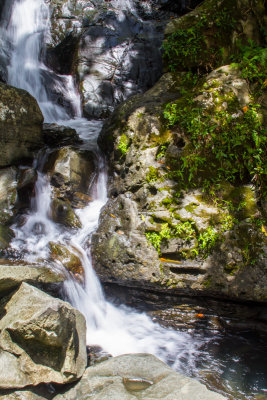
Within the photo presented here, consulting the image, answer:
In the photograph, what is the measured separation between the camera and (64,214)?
5703 millimetres

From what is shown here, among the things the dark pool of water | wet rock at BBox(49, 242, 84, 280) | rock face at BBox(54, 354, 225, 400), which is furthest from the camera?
wet rock at BBox(49, 242, 84, 280)

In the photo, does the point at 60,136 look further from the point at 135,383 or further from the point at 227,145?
the point at 135,383

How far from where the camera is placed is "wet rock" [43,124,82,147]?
6859 millimetres

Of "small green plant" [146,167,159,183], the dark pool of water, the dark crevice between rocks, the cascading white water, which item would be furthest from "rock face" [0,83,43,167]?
the dark crevice between rocks

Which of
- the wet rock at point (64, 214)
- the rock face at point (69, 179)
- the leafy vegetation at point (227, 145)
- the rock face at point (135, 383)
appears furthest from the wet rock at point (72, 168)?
the rock face at point (135, 383)

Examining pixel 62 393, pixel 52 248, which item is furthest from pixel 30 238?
pixel 62 393

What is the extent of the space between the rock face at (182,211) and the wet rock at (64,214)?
0.84 m

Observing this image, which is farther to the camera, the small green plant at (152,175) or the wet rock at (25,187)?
the wet rock at (25,187)

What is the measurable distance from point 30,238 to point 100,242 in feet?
4.80

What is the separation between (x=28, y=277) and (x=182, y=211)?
236cm

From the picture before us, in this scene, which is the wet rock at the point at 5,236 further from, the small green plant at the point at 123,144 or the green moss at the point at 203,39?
the green moss at the point at 203,39

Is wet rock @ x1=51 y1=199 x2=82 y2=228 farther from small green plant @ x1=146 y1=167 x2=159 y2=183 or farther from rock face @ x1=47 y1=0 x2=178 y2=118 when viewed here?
rock face @ x1=47 y1=0 x2=178 y2=118

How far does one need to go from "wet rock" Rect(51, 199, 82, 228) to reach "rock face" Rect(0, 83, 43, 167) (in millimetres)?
1366

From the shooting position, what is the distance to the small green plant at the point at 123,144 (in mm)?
5227
